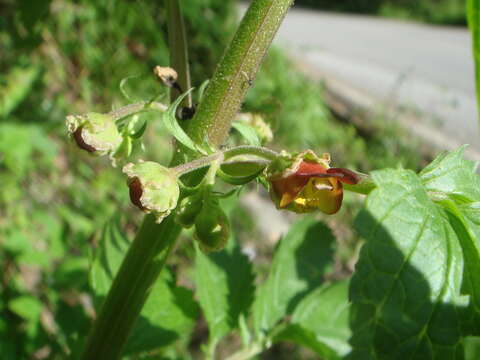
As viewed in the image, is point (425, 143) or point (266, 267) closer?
point (266, 267)

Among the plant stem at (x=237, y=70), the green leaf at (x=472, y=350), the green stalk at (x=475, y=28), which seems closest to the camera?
the green stalk at (x=475, y=28)

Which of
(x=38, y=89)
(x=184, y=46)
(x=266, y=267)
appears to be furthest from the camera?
(x=38, y=89)

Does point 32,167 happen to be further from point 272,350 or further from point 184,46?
point 184,46

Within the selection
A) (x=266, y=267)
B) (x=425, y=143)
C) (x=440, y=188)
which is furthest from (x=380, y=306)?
(x=425, y=143)

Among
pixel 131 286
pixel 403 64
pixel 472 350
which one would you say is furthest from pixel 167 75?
pixel 403 64

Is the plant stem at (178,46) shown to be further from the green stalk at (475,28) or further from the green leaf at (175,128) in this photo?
the green stalk at (475,28)

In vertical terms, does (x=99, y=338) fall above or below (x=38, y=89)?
above

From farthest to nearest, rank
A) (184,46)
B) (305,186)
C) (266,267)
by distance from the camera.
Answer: (266,267)
(184,46)
(305,186)

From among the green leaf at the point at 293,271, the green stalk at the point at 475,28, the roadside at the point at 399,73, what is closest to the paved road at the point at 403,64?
the roadside at the point at 399,73
